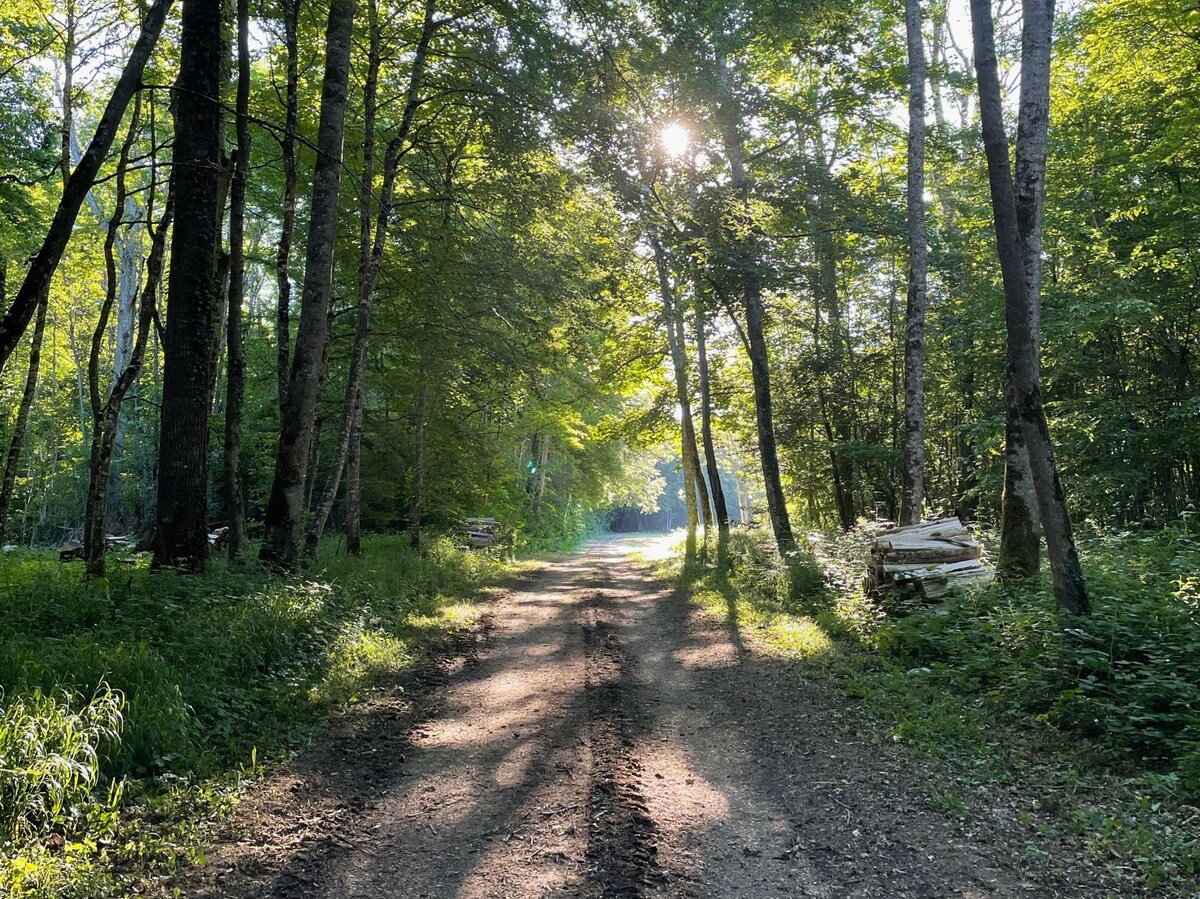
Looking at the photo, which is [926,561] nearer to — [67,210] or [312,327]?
[312,327]

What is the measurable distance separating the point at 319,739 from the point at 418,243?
38.3 ft

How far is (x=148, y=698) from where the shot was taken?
14.8 ft

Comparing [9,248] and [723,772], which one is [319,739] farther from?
[9,248]

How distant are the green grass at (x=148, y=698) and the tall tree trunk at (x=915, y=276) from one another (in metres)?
8.64

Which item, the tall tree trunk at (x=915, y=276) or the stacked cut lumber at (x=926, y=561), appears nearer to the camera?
the stacked cut lumber at (x=926, y=561)

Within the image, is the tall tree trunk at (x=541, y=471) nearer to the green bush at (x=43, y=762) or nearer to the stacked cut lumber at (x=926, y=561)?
the stacked cut lumber at (x=926, y=561)

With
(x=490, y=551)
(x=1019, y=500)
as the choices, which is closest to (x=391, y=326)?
(x=490, y=551)

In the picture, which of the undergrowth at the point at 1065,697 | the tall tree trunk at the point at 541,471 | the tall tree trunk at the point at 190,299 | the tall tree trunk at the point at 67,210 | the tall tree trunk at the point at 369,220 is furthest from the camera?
the tall tree trunk at the point at 541,471

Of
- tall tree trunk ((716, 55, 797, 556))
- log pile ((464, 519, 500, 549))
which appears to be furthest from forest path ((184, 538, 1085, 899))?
log pile ((464, 519, 500, 549))

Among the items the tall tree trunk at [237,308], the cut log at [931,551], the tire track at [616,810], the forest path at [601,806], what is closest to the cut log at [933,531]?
the cut log at [931,551]

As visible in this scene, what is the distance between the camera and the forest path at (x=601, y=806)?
3.45 meters

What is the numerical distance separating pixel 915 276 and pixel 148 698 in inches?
482

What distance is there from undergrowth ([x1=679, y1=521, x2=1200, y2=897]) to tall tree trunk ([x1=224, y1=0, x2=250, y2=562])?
28.8ft

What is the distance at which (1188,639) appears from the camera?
17.4 feet
